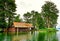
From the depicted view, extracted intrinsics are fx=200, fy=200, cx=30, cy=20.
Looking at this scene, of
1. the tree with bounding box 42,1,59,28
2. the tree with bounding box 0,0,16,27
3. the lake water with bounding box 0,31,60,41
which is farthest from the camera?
the tree with bounding box 42,1,59,28

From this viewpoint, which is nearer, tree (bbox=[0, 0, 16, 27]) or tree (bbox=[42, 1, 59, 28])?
tree (bbox=[0, 0, 16, 27])

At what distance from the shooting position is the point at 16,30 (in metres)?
74.8

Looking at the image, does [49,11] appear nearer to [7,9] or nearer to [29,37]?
[7,9]

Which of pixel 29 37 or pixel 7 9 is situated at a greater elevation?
pixel 7 9

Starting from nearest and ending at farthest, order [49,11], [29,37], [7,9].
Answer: [29,37] < [7,9] < [49,11]

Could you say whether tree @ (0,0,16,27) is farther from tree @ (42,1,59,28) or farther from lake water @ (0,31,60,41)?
tree @ (42,1,59,28)

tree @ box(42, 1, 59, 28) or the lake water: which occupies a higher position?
tree @ box(42, 1, 59, 28)

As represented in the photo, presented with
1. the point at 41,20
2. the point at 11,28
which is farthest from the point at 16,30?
the point at 41,20

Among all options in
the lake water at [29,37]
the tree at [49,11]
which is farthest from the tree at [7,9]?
the tree at [49,11]

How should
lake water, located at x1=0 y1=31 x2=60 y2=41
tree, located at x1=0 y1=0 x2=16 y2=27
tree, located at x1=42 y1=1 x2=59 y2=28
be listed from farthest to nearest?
1. tree, located at x1=42 y1=1 x2=59 y2=28
2. tree, located at x1=0 y1=0 x2=16 y2=27
3. lake water, located at x1=0 y1=31 x2=60 y2=41

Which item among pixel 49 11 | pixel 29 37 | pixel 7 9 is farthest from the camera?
pixel 49 11

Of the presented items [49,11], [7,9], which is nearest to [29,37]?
[7,9]

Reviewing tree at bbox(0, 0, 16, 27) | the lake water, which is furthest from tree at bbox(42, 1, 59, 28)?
the lake water

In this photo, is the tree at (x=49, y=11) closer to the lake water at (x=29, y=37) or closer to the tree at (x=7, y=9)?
the tree at (x=7, y=9)
